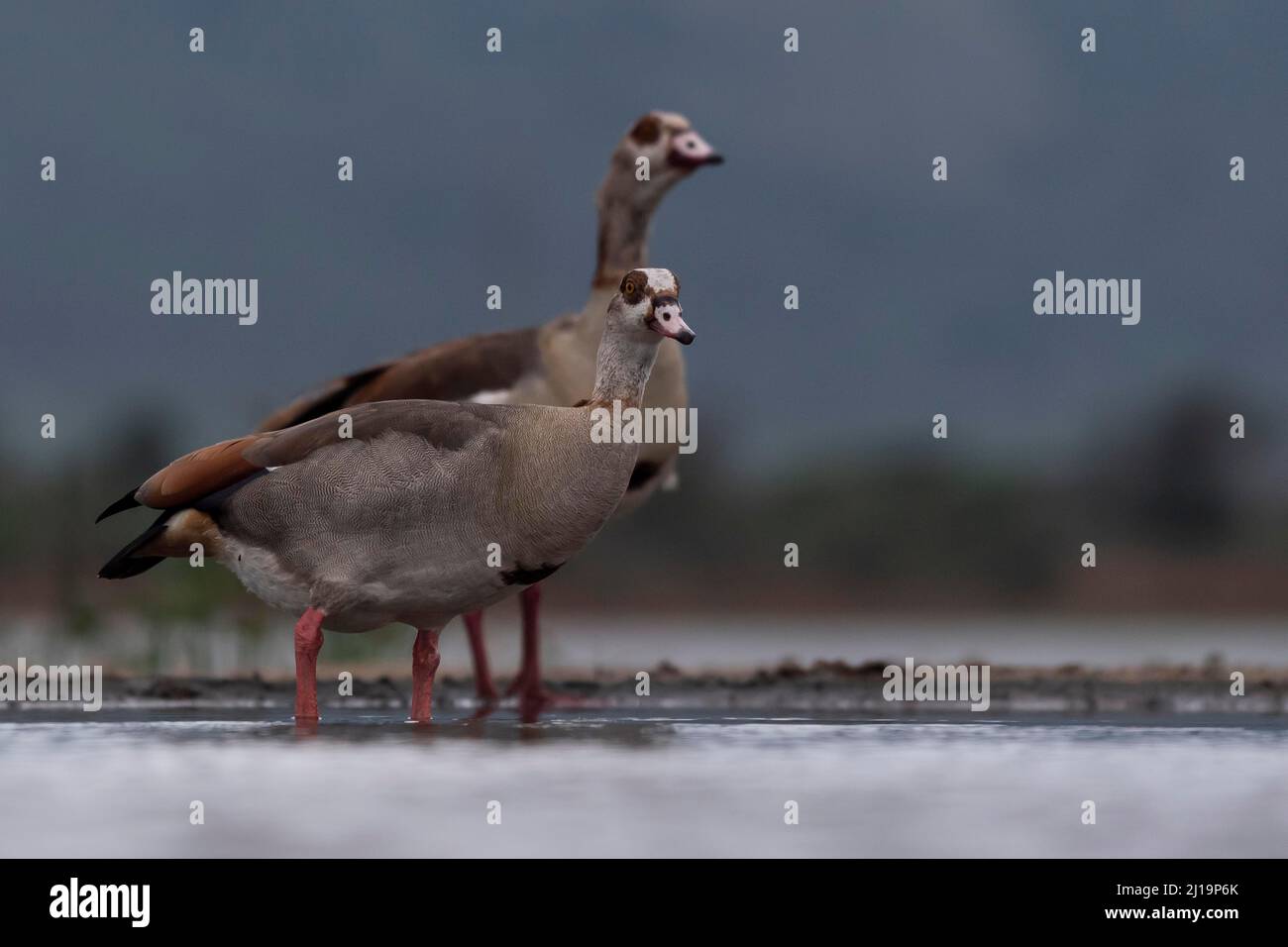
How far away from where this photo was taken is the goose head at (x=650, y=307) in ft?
33.1

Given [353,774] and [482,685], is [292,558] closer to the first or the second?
[353,774]

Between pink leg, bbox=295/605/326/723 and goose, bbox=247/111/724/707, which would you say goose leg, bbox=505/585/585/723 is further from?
pink leg, bbox=295/605/326/723

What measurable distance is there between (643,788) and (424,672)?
2933 mm

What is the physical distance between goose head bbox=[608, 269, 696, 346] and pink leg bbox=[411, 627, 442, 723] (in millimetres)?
2100

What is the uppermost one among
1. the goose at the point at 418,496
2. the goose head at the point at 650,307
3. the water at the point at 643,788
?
the goose head at the point at 650,307

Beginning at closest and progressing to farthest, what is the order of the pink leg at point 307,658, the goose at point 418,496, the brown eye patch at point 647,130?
1. the goose at point 418,496
2. the pink leg at point 307,658
3. the brown eye patch at point 647,130

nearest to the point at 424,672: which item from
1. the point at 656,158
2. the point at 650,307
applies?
the point at 650,307

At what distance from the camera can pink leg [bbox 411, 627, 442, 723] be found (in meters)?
11.1

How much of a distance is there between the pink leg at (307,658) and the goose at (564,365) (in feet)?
9.09

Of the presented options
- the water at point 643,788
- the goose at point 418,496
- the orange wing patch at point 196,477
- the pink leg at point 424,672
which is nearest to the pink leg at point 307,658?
the goose at point 418,496

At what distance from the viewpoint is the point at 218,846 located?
23.7ft

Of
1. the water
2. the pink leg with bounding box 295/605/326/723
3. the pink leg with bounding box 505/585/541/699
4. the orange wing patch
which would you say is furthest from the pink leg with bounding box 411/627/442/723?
the pink leg with bounding box 505/585/541/699

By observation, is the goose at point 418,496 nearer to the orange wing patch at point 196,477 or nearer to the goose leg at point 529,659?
the orange wing patch at point 196,477
